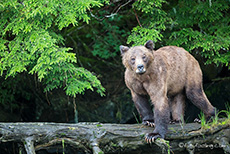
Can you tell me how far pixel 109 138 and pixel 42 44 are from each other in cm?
211

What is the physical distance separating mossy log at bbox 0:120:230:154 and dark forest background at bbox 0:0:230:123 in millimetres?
1201

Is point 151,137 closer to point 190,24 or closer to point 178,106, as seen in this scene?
point 178,106

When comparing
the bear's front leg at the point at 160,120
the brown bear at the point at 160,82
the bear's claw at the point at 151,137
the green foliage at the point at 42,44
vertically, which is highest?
the green foliage at the point at 42,44

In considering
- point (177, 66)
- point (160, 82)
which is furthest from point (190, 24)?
point (160, 82)

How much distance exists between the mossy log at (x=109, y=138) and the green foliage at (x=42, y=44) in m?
1.16

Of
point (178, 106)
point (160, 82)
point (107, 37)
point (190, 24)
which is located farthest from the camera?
point (107, 37)

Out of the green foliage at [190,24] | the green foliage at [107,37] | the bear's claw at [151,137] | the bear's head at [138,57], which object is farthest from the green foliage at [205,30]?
the bear's claw at [151,137]

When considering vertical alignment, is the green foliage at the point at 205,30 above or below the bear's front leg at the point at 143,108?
above

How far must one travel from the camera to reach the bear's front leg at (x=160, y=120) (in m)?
5.02

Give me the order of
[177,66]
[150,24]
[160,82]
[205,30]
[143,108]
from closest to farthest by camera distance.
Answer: [160,82], [143,108], [177,66], [150,24], [205,30]

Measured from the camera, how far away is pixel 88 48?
9172 millimetres

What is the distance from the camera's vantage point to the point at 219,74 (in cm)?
875

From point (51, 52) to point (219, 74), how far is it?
16.0 feet

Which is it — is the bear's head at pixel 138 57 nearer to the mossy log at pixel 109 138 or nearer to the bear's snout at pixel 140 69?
the bear's snout at pixel 140 69
